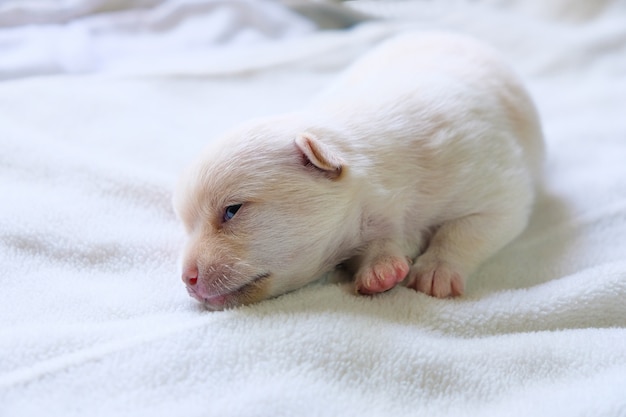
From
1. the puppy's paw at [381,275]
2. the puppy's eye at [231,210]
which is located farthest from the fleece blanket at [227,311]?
the puppy's eye at [231,210]

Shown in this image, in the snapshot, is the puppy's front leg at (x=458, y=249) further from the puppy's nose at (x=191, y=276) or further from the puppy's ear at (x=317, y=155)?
the puppy's nose at (x=191, y=276)

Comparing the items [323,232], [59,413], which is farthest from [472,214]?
[59,413]

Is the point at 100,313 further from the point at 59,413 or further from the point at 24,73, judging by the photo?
the point at 24,73

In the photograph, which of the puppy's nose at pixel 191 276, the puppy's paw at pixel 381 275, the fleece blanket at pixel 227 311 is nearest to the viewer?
the fleece blanket at pixel 227 311

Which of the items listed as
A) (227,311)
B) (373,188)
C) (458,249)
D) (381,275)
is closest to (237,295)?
(227,311)

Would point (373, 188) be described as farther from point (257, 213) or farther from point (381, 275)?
point (257, 213)

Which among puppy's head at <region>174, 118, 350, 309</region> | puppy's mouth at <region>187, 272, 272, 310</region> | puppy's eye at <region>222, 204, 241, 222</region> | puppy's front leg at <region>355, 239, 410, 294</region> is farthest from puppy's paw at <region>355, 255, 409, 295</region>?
puppy's eye at <region>222, 204, 241, 222</region>

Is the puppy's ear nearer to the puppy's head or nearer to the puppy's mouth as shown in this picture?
the puppy's head
